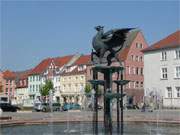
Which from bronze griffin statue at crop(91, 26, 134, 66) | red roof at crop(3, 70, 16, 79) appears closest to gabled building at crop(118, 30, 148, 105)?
red roof at crop(3, 70, 16, 79)

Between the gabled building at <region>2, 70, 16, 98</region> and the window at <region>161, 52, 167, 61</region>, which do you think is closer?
the window at <region>161, 52, 167, 61</region>

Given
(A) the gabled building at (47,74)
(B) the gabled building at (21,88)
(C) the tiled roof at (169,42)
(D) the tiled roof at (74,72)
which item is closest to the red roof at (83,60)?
(D) the tiled roof at (74,72)

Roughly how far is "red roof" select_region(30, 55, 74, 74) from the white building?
4179cm

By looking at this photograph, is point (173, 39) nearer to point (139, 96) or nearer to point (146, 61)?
point (146, 61)

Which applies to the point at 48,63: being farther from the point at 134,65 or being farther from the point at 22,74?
the point at 134,65

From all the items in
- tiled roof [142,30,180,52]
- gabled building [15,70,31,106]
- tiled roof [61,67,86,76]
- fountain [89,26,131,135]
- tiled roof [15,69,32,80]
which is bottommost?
fountain [89,26,131,135]

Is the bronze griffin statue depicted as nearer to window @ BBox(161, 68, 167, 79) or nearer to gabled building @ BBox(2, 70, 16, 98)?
window @ BBox(161, 68, 167, 79)

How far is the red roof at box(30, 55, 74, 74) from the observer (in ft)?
395

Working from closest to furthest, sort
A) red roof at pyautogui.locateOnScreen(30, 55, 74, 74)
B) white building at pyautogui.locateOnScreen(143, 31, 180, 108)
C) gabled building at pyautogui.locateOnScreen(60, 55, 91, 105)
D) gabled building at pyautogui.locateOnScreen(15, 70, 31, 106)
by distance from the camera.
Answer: white building at pyautogui.locateOnScreen(143, 31, 180, 108) < gabled building at pyautogui.locateOnScreen(60, 55, 91, 105) < red roof at pyautogui.locateOnScreen(30, 55, 74, 74) < gabled building at pyautogui.locateOnScreen(15, 70, 31, 106)

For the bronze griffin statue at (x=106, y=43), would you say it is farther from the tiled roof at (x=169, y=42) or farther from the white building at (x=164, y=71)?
the tiled roof at (x=169, y=42)

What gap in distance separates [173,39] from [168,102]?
37.2ft

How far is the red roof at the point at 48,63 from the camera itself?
120 meters

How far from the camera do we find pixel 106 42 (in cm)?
1611

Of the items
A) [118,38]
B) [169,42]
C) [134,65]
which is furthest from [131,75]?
[118,38]
